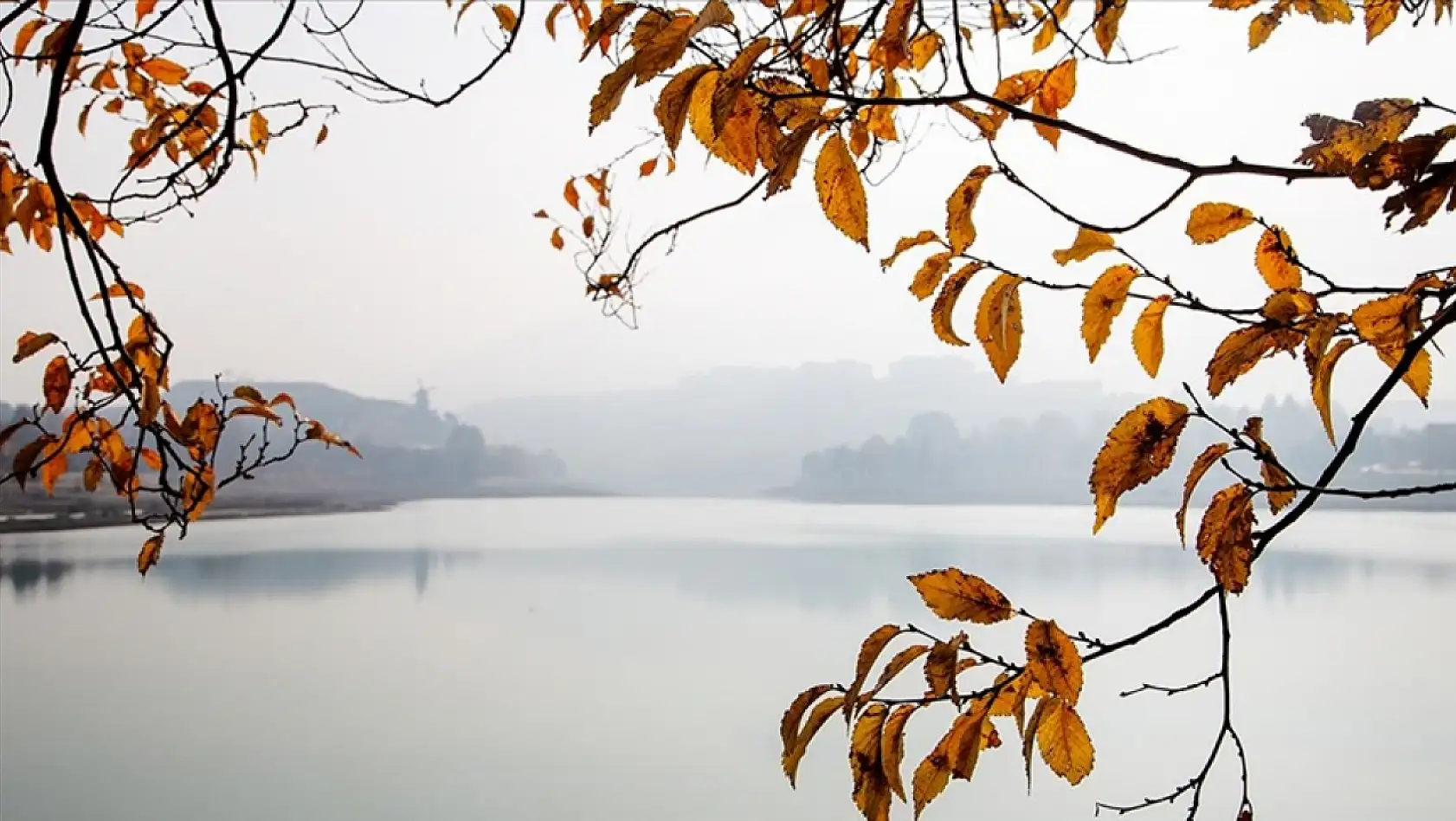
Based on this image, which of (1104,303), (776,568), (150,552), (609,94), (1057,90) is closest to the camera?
(609,94)

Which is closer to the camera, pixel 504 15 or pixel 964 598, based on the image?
pixel 964 598

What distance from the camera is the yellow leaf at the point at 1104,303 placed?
46cm

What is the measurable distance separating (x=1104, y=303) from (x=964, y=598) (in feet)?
0.49

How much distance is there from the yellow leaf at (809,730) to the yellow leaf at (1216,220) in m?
0.28

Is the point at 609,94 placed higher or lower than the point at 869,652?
higher

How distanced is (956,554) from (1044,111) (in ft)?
29.8

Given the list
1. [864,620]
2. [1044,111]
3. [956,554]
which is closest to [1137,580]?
[956,554]

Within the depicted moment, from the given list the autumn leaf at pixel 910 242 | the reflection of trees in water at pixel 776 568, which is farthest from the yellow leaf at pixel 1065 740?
the reflection of trees in water at pixel 776 568

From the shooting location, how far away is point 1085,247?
490 millimetres

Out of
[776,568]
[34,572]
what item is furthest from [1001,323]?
[34,572]

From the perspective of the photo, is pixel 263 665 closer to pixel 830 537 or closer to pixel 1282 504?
pixel 1282 504

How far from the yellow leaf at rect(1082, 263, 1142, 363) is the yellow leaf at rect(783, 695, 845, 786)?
19cm

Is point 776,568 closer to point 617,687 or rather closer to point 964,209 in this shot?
point 617,687

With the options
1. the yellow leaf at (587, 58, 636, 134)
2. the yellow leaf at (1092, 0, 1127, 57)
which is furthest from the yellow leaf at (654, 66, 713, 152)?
the yellow leaf at (1092, 0, 1127, 57)
